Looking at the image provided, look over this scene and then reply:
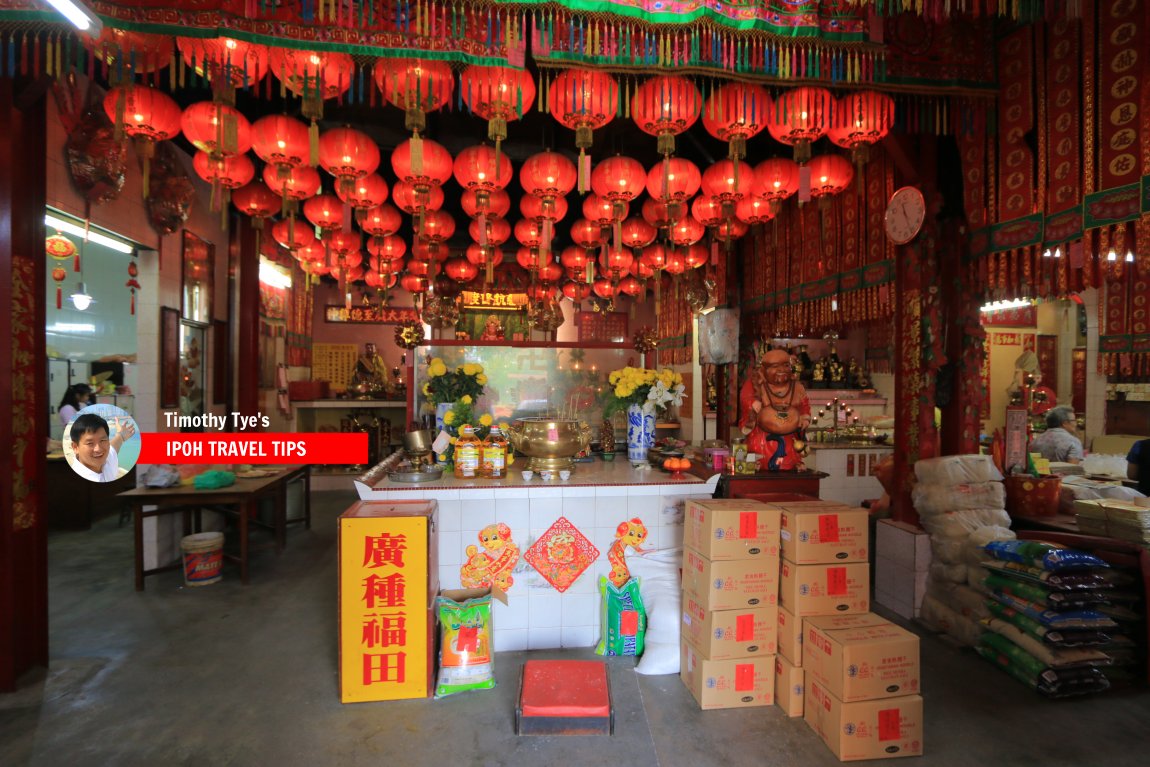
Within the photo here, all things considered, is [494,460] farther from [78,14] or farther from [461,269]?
[461,269]

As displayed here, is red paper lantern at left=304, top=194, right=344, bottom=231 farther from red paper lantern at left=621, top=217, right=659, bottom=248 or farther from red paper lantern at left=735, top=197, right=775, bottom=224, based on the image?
red paper lantern at left=735, top=197, right=775, bottom=224

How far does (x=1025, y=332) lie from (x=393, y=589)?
992 cm

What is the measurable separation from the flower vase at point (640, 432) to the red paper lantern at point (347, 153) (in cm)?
256

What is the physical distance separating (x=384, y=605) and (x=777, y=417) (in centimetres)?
248

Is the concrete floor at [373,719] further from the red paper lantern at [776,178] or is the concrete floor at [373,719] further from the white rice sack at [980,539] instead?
the red paper lantern at [776,178]

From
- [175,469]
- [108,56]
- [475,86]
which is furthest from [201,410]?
[475,86]

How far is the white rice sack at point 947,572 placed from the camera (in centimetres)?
351

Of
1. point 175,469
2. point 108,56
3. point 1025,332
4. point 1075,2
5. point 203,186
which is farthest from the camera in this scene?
point 1025,332

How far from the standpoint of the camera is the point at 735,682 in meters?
2.73

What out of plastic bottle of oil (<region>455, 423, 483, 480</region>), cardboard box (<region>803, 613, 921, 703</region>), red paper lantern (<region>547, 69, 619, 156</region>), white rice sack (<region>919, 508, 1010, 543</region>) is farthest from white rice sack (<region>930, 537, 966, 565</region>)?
red paper lantern (<region>547, 69, 619, 156</region>)

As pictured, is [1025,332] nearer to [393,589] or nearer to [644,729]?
[644,729]

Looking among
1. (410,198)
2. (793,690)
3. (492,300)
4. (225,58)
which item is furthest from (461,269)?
(793,690)

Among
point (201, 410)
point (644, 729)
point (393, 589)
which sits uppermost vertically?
point (201, 410)

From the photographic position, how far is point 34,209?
306 cm
